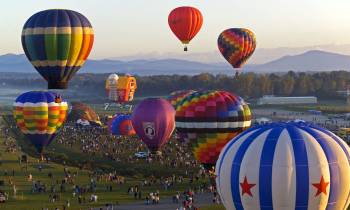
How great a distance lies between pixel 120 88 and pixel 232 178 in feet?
182

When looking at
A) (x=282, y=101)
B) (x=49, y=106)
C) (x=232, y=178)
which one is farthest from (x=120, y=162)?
(x=282, y=101)

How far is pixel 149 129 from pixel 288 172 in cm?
2172

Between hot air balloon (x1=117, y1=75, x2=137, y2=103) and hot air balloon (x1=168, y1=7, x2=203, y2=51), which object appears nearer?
hot air balloon (x1=168, y1=7, x2=203, y2=51)

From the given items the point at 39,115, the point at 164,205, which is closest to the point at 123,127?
the point at 39,115

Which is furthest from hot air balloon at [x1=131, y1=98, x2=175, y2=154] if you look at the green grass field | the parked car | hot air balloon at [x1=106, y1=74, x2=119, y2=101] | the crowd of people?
hot air balloon at [x1=106, y1=74, x2=119, y2=101]

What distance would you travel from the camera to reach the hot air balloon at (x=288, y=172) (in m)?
16.0

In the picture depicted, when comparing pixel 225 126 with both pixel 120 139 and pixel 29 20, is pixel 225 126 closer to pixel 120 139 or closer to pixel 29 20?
pixel 29 20

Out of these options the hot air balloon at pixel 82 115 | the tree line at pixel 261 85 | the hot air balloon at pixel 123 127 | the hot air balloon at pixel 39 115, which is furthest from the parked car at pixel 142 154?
the tree line at pixel 261 85

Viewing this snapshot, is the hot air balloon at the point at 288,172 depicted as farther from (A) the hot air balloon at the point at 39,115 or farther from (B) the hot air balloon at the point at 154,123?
(B) the hot air balloon at the point at 154,123

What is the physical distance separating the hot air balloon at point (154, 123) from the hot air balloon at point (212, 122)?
8.19 m

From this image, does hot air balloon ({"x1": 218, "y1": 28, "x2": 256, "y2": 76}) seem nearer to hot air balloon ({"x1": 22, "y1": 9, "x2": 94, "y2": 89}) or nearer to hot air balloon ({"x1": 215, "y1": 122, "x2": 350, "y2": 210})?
hot air balloon ({"x1": 22, "y1": 9, "x2": 94, "y2": 89})

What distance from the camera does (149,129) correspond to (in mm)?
37281

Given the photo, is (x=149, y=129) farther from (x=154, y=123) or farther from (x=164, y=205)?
(x=164, y=205)

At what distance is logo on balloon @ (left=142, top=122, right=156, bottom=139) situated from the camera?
37156 mm
